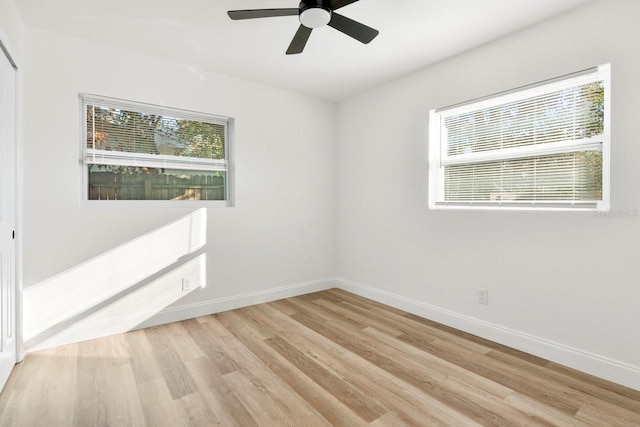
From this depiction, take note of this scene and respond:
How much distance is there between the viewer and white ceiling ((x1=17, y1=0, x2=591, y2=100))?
2.27 m

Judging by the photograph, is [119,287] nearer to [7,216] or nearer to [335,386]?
[7,216]

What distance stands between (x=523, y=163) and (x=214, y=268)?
3033 millimetres

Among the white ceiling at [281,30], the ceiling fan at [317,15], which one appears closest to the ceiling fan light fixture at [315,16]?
the ceiling fan at [317,15]

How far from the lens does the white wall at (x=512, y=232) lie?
2.09 m

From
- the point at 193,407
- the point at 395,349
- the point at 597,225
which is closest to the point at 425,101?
the point at 597,225

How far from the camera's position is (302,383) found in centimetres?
211

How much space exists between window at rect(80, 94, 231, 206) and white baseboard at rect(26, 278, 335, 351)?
3.41ft

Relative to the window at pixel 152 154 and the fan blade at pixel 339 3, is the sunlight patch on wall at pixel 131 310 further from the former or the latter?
the fan blade at pixel 339 3

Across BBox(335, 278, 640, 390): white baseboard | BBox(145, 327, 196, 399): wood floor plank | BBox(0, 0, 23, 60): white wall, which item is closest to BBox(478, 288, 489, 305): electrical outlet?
BBox(335, 278, 640, 390): white baseboard

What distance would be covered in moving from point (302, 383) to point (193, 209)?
2.03 meters

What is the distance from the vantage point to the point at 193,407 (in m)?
1.85

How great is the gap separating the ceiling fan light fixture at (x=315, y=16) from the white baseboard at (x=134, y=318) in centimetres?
273

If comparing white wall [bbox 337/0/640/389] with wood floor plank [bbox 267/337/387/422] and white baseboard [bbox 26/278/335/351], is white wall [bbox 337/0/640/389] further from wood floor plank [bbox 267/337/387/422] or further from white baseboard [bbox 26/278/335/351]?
wood floor plank [bbox 267/337/387/422]

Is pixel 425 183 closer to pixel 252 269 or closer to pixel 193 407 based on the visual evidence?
pixel 252 269
